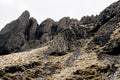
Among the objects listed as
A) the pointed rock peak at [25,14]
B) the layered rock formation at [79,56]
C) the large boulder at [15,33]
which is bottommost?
the layered rock formation at [79,56]

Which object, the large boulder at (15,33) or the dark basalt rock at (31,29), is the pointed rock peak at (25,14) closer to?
the large boulder at (15,33)

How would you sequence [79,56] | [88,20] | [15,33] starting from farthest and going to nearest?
1. [15,33]
2. [88,20]
3. [79,56]

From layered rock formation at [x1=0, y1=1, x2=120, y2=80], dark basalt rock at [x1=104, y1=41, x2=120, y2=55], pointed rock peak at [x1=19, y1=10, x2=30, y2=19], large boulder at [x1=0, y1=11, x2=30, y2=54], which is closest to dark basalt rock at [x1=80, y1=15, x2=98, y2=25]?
layered rock formation at [x1=0, y1=1, x2=120, y2=80]

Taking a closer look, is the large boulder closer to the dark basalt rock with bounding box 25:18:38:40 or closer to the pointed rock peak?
the pointed rock peak

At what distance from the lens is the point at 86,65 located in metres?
75.9

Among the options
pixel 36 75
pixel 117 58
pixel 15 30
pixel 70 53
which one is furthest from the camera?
pixel 15 30

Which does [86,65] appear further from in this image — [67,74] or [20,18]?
[20,18]

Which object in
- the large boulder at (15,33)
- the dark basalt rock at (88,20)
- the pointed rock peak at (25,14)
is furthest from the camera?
the pointed rock peak at (25,14)

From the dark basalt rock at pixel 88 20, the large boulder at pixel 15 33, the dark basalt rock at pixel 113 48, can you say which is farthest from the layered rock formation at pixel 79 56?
the large boulder at pixel 15 33

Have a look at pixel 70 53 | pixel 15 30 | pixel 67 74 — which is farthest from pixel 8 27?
pixel 67 74

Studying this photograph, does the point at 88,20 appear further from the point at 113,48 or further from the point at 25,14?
the point at 113,48

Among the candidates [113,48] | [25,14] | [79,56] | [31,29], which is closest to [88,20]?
[31,29]

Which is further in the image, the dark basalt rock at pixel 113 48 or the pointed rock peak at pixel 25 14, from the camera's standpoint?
the pointed rock peak at pixel 25 14

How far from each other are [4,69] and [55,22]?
149 ft
